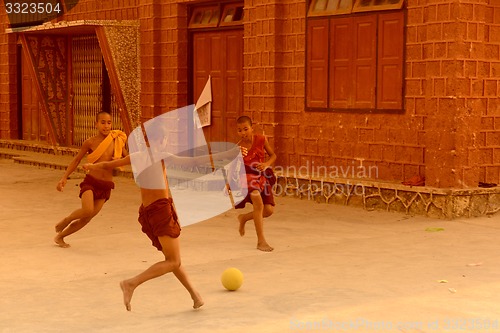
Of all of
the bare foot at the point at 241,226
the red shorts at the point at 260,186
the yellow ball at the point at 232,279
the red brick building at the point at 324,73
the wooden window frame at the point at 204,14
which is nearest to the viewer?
the yellow ball at the point at 232,279

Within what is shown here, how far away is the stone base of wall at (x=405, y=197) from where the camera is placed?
35.8 feet

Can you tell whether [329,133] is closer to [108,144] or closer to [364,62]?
[364,62]

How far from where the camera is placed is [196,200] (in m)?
13.0

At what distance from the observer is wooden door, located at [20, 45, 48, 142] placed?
2195 centimetres

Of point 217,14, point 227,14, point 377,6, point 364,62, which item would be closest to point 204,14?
point 217,14

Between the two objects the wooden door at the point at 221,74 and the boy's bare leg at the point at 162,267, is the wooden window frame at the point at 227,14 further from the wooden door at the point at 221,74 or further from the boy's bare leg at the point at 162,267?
the boy's bare leg at the point at 162,267

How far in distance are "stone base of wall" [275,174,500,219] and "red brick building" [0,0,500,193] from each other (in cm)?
19

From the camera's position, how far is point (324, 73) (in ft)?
42.8

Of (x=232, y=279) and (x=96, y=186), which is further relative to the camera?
(x=96, y=186)

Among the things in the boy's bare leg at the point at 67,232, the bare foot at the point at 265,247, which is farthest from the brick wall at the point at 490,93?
the boy's bare leg at the point at 67,232

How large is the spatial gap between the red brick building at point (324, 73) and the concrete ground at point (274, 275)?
3.65 ft

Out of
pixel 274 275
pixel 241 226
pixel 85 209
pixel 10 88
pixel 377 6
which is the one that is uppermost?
pixel 377 6

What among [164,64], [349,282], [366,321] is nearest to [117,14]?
[164,64]

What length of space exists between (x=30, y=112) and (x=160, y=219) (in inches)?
659
